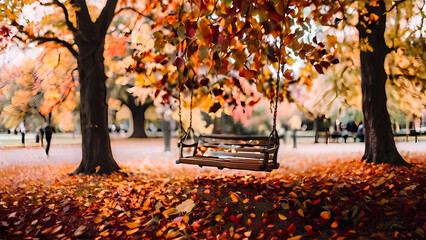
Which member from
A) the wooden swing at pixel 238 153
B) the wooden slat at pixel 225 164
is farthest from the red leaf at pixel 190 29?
the wooden slat at pixel 225 164

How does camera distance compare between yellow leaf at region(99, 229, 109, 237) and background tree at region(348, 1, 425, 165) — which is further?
background tree at region(348, 1, 425, 165)

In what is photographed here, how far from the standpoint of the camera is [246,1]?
408 centimetres

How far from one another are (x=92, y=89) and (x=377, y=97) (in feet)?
21.1

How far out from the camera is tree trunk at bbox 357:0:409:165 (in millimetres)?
9281

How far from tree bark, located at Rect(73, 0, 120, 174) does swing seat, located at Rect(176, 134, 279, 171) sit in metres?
2.59

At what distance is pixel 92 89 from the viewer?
8.76 metres

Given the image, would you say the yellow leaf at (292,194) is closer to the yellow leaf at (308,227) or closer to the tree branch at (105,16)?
the yellow leaf at (308,227)

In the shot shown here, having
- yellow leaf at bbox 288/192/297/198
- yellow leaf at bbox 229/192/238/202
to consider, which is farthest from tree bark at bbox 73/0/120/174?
yellow leaf at bbox 288/192/297/198

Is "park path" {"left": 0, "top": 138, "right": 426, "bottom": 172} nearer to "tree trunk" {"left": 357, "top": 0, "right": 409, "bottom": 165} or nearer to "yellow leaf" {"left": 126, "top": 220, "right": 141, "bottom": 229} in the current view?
"tree trunk" {"left": 357, "top": 0, "right": 409, "bottom": 165}

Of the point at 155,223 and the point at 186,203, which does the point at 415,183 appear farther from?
the point at 155,223

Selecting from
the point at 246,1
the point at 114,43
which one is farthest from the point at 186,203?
the point at 114,43

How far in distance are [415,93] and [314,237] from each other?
885 centimetres

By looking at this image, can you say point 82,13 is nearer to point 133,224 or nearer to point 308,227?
point 133,224

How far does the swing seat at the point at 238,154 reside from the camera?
216 inches
